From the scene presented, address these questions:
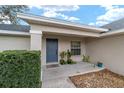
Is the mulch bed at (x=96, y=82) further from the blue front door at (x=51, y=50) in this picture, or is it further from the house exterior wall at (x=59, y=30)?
the blue front door at (x=51, y=50)

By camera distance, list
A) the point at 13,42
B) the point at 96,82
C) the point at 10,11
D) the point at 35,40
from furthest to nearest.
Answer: the point at 10,11 → the point at 13,42 → the point at 35,40 → the point at 96,82

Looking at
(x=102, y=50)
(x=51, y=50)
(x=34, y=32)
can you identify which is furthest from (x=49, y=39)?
(x=102, y=50)

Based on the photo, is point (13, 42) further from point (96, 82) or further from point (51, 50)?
point (96, 82)

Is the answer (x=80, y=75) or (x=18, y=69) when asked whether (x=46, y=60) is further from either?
(x=18, y=69)

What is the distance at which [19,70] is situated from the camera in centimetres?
327

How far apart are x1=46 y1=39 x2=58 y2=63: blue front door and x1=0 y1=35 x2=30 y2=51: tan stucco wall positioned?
5.88 feet

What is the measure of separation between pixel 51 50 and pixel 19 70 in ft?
16.5

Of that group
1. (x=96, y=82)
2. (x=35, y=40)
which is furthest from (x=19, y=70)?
(x=96, y=82)

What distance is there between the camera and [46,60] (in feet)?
26.2

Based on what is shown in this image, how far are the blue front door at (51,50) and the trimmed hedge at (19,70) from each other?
452 centimetres

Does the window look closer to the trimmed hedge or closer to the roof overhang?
the roof overhang

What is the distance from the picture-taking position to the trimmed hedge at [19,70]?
3129 mm

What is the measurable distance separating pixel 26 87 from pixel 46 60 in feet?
15.0

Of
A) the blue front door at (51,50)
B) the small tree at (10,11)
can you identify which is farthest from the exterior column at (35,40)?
the small tree at (10,11)
